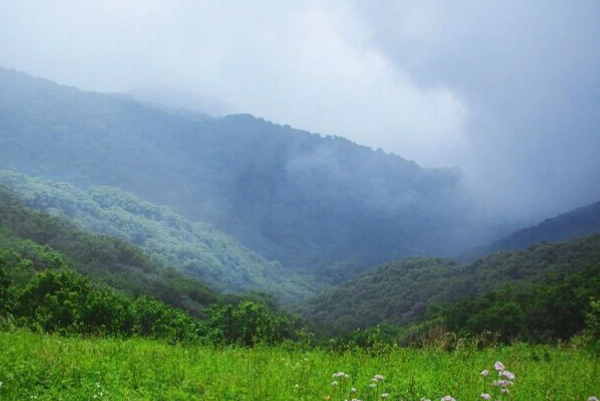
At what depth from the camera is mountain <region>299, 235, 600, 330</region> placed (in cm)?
9450

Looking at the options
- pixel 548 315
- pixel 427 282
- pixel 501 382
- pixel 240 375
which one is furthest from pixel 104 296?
pixel 427 282

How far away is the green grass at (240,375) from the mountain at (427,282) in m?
71.0

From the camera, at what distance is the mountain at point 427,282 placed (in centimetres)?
9450

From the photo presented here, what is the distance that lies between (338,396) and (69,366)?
3218mm

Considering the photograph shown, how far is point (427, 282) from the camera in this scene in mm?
127938

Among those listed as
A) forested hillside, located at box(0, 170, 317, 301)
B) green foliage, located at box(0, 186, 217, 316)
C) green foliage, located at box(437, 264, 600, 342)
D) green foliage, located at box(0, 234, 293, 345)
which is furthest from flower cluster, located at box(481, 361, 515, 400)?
forested hillside, located at box(0, 170, 317, 301)

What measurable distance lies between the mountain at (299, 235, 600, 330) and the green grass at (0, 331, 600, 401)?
233ft

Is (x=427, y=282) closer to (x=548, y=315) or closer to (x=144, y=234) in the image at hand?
(x=548, y=315)

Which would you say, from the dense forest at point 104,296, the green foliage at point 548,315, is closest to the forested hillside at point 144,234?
the dense forest at point 104,296

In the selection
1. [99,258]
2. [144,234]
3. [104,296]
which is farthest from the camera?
[144,234]

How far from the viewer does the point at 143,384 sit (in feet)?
20.6

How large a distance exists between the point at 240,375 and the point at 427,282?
126 meters

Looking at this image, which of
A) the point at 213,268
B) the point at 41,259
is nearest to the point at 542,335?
the point at 41,259

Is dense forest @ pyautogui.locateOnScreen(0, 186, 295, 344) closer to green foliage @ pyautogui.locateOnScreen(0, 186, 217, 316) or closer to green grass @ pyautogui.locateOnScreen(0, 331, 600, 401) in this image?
green foliage @ pyautogui.locateOnScreen(0, 186, 217, 316)
